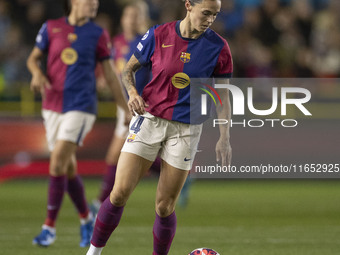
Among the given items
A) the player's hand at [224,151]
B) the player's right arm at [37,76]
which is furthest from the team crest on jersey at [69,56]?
the player's hand at [224,151]

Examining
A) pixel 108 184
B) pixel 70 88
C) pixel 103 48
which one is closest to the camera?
pixel 70 88

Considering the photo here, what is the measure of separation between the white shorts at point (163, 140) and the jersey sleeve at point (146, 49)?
40 cm

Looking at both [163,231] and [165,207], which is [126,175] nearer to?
[165,207]

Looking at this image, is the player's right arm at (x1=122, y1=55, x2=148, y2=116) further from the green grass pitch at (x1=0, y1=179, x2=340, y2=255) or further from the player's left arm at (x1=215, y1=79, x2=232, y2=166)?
the green grass pitch at (x1=0, y1=179, x2=340, y2=255)

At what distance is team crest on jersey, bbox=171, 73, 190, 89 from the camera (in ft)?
18.2

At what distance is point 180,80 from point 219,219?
4.09 metres

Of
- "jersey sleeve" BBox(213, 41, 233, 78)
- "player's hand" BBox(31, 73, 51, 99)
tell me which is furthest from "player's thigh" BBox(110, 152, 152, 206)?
"player's hand" BBox(31, 73, 51, 99)

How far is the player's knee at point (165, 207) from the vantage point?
569 cm

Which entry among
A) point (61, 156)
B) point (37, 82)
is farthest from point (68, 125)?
point (37, 82)

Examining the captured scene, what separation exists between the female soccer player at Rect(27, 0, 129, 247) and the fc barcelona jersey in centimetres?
199

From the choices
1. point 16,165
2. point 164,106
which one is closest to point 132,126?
point 164,106

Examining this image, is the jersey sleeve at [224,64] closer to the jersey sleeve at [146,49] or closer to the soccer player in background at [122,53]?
the jersey sleeve at [146,49]

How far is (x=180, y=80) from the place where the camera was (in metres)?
5.55

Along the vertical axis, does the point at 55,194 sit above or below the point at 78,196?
above
